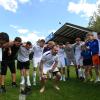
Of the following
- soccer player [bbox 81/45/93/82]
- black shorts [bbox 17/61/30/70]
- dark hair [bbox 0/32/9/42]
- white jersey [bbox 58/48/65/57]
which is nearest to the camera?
dark hair [bbox 0/32/9/42]

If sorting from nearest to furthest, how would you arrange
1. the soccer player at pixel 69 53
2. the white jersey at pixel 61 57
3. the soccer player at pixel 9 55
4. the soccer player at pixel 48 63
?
the soccer player at pixel 48 63 → the soccer player at pixel 9 55 → the soccer player at pixel 69 53 → the white jersey at pixel 61 57

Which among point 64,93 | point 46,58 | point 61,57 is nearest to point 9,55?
point 46,58

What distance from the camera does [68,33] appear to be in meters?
23.9

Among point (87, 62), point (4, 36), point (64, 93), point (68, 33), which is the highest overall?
point (68, 33)

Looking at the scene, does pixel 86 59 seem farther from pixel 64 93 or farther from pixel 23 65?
pixel 64 93

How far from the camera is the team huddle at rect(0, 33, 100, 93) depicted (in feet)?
49.0

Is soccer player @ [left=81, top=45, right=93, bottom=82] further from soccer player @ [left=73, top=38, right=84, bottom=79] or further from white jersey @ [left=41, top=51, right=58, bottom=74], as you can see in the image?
white jersey @ [left=41, top=51, right=58, bottom=74]

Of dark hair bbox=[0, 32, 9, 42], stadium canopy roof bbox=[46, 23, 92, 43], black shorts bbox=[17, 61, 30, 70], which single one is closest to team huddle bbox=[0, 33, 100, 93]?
black shorts bbox=[17, 61, 30, 70]

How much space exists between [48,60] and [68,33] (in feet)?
29.9

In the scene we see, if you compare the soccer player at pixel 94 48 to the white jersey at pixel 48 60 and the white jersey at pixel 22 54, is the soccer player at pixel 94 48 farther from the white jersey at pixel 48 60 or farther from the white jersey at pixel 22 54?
the white jersey at pixel 22 54

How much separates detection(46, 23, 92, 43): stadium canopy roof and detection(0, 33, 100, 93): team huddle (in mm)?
1905

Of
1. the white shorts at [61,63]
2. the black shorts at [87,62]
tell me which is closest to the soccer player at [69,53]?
the white shorts at [61,63]

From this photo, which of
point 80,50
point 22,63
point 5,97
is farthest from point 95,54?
point 5,97

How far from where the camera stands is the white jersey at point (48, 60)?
14.8 m
